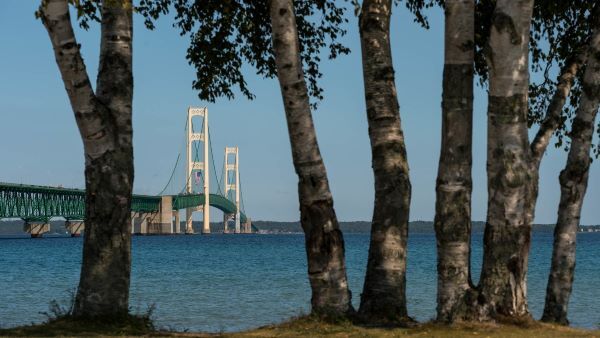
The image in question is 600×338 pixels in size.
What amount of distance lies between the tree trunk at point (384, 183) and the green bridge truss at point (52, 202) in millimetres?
115748

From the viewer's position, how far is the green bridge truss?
13162cm

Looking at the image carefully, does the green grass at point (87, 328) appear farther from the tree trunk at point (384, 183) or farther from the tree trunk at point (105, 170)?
the tree trunk at point (384, 183)

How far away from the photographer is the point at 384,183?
1137 cm

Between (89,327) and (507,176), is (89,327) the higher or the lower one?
the lower one

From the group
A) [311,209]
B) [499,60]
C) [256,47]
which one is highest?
[256,47]

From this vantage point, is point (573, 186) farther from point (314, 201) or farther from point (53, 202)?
point (53, 202)

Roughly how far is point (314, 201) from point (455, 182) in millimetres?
1673

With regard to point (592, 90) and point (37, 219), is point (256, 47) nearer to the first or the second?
point (592, 90)

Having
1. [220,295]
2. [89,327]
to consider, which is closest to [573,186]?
[89,327]

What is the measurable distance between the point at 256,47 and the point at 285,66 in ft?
16.9

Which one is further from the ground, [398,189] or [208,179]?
[208,179]

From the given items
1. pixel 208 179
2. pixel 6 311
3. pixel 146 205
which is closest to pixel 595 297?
pixel 6 311

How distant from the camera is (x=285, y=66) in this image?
1120 cm

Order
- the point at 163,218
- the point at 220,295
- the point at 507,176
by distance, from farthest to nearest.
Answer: the point at 163,218
the point at 220,295
the point at 507,176
